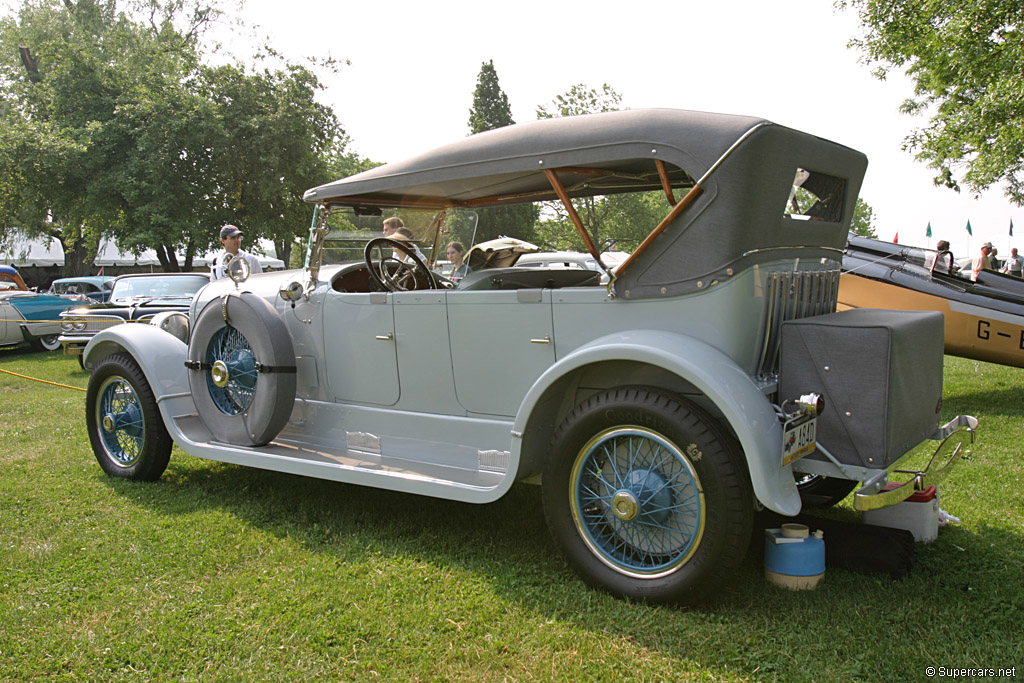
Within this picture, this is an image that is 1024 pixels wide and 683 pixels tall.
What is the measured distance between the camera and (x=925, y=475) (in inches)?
115

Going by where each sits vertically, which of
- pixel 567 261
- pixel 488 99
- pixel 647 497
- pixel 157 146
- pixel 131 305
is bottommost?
pixel 647 497

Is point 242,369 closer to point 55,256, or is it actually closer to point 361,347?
point 361,347

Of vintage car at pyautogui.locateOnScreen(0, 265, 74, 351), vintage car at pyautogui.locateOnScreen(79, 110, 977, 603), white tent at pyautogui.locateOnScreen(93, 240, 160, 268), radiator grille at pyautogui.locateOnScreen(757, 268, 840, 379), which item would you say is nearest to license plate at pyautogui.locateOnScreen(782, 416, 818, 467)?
vintage car at pyautogui.locateOnScreen(79, 110, 977, 603)

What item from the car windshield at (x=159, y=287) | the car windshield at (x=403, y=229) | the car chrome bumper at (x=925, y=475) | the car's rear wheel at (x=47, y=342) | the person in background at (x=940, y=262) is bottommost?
the car's rear wheel at (x=47, y=342)

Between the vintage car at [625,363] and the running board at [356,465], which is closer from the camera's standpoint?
the vintage car at [625,363]

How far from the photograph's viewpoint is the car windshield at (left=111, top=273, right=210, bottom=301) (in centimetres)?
1143

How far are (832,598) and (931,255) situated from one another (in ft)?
18.2

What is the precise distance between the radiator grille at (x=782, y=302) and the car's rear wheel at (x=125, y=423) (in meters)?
3.84

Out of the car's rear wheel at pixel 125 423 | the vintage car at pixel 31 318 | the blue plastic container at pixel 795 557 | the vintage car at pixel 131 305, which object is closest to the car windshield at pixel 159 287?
the vintage car at pixel 131 305

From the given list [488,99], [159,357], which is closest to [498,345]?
[159,357]

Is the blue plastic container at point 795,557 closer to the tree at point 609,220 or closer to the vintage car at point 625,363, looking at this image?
the vintage car at point 625,363

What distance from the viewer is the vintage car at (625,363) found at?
A: 9.10ft

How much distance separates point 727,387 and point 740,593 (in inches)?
38.1

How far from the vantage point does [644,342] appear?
2.91 meters
